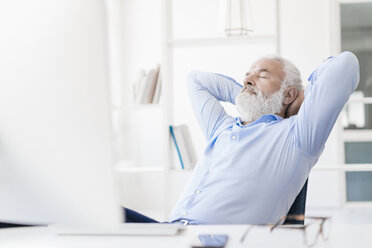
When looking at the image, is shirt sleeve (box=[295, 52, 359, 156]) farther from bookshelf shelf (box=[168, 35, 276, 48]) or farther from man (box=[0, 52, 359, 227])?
bookshelf shelf (box=[168, 35, 276, 48])

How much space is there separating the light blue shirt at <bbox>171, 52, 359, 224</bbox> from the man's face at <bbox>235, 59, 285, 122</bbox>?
0.24 m

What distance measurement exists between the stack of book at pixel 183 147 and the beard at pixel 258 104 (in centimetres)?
98

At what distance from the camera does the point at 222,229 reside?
2.74 ft

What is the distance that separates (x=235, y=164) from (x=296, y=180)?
8.5 inches

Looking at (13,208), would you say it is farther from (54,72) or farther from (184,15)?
(184,15)

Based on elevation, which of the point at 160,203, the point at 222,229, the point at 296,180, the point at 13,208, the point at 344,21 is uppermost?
the point at 344,21

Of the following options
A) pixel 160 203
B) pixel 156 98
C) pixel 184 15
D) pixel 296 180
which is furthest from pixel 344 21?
pixel 296 180

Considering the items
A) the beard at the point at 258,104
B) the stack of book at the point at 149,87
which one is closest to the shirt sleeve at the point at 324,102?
the beard at the point at 258,104

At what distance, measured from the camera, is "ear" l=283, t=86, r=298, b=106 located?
2.04 meters

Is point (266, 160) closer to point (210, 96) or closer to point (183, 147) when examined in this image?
point (210, 96)

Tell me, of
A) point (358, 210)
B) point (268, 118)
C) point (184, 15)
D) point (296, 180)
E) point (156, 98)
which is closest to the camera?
point (296, 180)

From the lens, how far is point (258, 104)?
6.57ft

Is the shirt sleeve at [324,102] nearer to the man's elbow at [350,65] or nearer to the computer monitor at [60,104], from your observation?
the man's elbow at [350,65]

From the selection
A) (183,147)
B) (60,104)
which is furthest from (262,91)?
(60,104)
